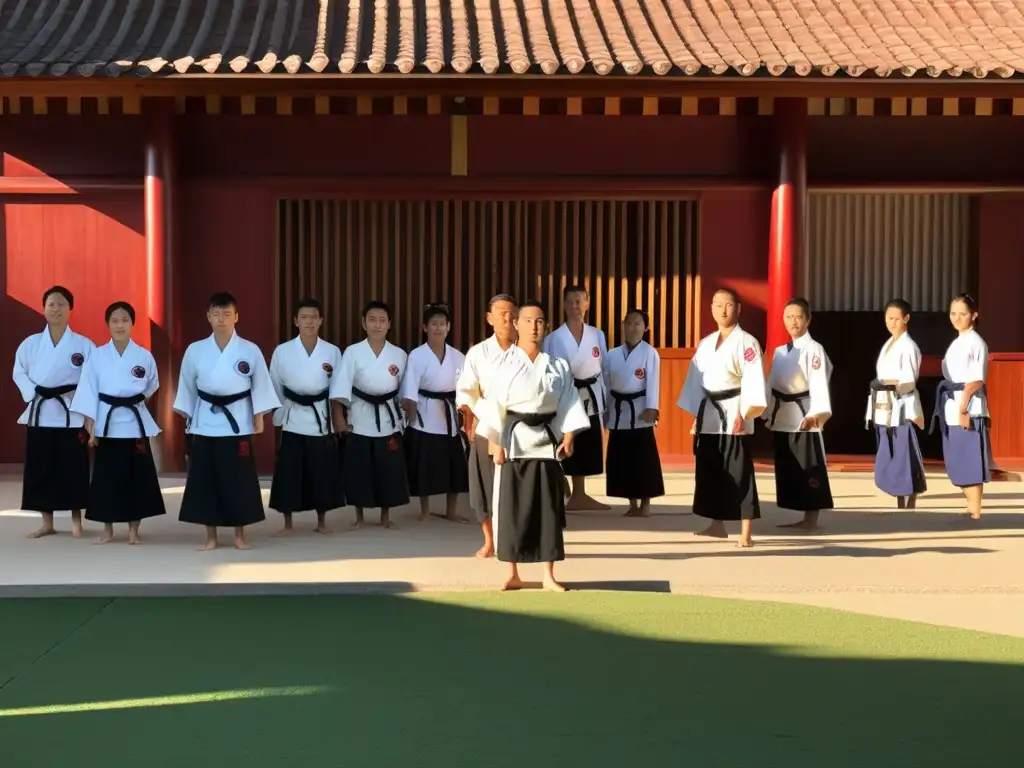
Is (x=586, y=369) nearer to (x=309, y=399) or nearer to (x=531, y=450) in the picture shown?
(x=309, y=399)

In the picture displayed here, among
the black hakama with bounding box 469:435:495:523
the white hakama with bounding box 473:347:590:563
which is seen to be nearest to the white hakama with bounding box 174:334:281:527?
the black hakama with bounding box 469:435:495:523

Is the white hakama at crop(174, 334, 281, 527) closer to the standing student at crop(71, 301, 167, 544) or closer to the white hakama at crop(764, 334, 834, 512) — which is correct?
the standing student at crop(71, 301, 167, 544)

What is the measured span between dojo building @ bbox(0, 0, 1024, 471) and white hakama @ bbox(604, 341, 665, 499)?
5.73 feet

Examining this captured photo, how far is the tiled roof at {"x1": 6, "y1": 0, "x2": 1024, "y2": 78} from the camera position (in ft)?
33.5

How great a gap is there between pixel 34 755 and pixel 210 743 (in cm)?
53

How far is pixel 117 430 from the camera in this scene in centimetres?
841

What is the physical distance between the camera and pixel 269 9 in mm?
11805

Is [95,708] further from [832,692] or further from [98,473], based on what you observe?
[98,473]

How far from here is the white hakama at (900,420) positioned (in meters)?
9.80

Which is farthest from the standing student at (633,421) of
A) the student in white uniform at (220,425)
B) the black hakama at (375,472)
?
the student in white uniform at (220,425)

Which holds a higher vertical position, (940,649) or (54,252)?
(54,252)

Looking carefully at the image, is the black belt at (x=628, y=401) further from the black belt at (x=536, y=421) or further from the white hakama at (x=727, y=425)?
the black belt at (x=536, y=421)

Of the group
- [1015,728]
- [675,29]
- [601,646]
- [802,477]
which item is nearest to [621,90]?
[675,29]

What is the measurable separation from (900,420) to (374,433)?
12.0 ft
